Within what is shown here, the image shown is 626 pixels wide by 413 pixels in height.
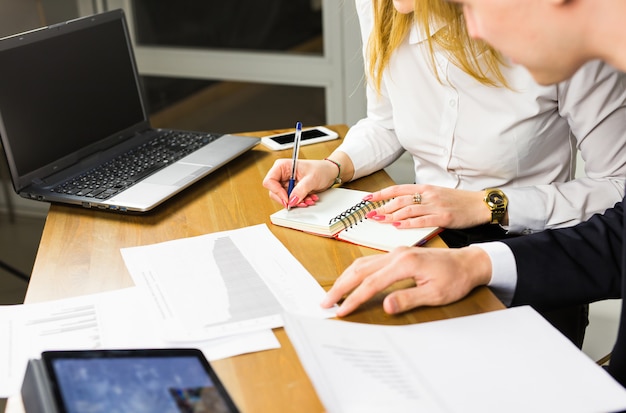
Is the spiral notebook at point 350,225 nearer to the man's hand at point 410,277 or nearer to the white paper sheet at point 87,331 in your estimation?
the man's hand at point 410,277

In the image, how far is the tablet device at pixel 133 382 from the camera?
71 cm

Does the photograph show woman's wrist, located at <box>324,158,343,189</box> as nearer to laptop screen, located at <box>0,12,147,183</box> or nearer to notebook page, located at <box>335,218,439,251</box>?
notebook page, located at <box>335,218,439,251</box>

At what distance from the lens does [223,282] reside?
1.03 m

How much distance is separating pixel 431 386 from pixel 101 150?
3.09 ft

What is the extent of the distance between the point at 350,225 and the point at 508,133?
39cm

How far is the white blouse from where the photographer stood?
1.28 metres

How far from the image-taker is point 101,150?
149cm

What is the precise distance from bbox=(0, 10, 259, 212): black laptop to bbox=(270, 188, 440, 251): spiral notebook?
0.24 m

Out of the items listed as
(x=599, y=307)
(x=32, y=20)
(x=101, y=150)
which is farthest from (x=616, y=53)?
(x=32, y=20)

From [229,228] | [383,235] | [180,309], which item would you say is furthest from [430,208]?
[180,309]

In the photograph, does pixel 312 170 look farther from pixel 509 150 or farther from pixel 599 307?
pixel 599 307

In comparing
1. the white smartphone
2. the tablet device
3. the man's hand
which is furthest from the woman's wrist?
the tablet device

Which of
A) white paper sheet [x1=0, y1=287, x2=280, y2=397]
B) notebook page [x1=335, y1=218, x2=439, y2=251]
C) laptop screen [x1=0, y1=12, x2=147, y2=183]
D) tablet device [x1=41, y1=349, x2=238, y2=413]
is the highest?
laptop screen [x1=0, y1=12, x2=147, y2=183]

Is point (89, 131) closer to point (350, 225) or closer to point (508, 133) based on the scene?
point (350, 225)
